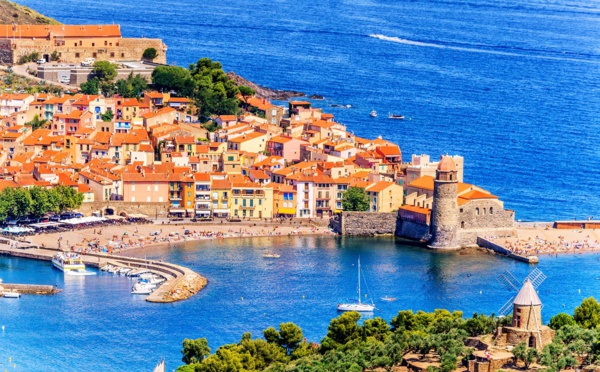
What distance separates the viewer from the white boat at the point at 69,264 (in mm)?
69750

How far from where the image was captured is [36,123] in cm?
8994

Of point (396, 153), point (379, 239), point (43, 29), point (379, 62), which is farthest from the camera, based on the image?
point (379, 62)

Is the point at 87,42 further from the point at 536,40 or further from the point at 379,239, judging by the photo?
the point at 536,40

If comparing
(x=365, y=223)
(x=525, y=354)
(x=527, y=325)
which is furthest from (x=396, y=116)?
(x=525, y=354)

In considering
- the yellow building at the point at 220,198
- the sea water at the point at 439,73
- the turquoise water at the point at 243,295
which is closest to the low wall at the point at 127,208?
the yellow building at the point at 220,198

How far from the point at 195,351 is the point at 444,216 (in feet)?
80.2

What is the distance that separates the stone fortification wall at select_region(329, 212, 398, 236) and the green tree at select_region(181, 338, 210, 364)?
81.0 ft

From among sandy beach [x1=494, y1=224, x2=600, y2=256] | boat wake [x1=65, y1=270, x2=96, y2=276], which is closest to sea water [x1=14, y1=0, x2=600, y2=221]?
sandy beach [x1=494, y1=224, x2=600, y2=256]

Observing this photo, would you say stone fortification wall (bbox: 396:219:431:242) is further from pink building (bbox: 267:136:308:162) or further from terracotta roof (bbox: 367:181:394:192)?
pink building (bbox: 267:136:308:162)

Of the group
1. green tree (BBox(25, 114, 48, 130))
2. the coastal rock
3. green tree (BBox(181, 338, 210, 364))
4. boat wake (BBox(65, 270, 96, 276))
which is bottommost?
green tree (BBox(181, 338, 210, 364))

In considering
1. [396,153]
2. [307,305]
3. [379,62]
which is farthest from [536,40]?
[307,305]

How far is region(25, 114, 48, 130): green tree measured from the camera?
89562 mm

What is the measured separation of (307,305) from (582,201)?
89.0ft

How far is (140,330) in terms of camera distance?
6072 centimetres
